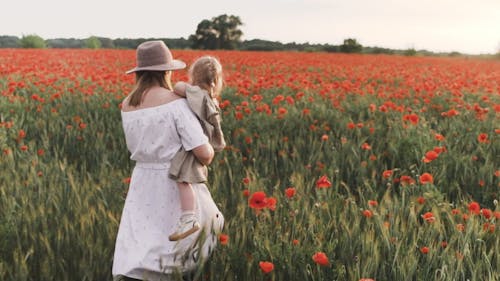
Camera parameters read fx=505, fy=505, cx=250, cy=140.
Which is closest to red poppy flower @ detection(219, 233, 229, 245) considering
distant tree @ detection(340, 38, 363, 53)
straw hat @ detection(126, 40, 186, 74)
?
straw hat @ detection(126, 40, 186, 74)

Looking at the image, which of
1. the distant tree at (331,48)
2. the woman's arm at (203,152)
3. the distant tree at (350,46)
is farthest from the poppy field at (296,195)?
the distant tree at (331,48)

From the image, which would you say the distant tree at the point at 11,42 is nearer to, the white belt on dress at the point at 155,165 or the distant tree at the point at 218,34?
the distant tree at the point at 218,34

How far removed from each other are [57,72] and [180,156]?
29.0ft

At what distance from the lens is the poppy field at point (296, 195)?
249 cm

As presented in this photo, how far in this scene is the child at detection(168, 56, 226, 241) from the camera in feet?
8.07

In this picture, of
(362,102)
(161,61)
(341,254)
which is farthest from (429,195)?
(362,102)

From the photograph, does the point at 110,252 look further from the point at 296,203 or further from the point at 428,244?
the point at 428,244

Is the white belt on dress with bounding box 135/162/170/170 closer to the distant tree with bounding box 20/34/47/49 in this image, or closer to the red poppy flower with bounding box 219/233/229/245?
the red poppy flower with bounding box 219/233/229/245

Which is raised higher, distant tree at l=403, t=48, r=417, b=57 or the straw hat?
the straw hat

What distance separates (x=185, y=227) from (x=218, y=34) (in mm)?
33751

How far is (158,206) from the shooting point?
258 centimetres

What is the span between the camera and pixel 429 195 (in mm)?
3244

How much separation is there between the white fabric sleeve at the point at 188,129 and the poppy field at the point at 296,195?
406mm

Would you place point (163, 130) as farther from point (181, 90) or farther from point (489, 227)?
point (489, 227)
